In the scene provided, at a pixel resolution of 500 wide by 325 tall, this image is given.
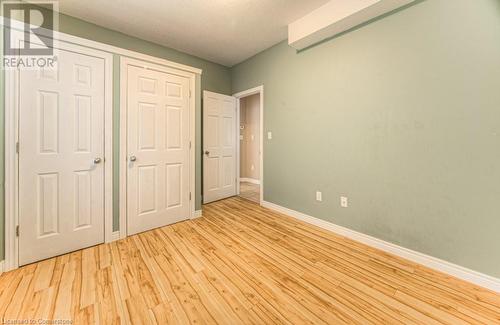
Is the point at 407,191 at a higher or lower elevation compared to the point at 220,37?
lower

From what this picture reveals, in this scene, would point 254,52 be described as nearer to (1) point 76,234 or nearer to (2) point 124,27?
(2) point 124,27

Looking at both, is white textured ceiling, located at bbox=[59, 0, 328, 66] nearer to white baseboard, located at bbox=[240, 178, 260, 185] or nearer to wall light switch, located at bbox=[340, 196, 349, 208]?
wall light switch, located at bbox=[340, 196, 349, 208]

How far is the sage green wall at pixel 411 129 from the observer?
166 centimetres

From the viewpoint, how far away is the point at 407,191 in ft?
6.78

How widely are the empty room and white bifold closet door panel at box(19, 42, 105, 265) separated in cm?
1

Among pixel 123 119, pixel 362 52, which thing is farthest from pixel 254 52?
pixel 123 119

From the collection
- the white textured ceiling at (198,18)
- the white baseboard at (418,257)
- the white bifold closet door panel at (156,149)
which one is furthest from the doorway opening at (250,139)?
the white baseboard at (418,257)

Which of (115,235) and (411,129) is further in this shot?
(115,235)

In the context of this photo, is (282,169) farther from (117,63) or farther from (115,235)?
(117,63)

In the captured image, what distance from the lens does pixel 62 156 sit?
2137mm

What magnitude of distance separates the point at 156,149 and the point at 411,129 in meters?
2.94

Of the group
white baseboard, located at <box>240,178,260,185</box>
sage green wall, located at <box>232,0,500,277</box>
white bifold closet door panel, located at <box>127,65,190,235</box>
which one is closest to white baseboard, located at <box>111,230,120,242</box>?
white bifold closet door panel, located at <box>127,65,190,235</box>

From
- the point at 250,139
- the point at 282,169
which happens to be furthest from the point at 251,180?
the point at 282,169

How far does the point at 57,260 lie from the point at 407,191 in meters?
3.56
